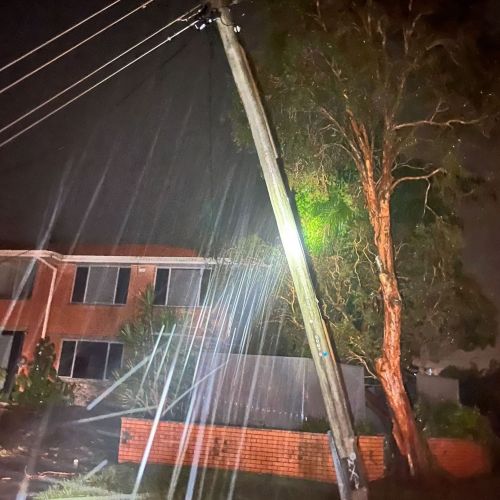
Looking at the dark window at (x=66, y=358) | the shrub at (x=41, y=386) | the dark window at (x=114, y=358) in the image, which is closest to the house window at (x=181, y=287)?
the dark window at (x=114, y=358)

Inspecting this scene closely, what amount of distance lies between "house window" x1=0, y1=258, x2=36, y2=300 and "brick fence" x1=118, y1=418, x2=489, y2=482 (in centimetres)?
1111

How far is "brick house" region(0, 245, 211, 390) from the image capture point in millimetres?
17844

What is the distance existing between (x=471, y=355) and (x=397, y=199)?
39.9ft

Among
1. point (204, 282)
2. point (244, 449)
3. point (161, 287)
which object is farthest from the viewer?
point (161, 287)

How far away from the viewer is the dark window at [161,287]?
18.0 metres

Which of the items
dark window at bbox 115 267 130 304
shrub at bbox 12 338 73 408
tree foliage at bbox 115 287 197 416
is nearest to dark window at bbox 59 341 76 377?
shrub at bbox 12 338 73 408

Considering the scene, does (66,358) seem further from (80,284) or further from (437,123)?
(437,123)

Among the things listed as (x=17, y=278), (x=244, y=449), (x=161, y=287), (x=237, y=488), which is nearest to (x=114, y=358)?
(x=161, y=287)

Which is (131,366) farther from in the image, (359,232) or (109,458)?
(359,232)

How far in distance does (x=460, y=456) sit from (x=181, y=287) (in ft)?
33.6

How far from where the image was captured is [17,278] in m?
19.3

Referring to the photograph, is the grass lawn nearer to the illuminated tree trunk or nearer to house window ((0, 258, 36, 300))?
the illuminated tree trunk

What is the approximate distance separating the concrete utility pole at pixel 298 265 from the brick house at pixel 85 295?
11.8 m

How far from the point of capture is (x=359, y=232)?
10617 mm
